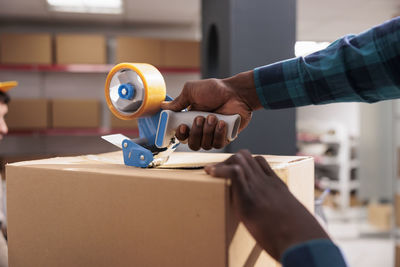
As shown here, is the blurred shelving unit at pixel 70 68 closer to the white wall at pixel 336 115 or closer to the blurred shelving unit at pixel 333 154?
the blurred shelving unit at pixel 333 154

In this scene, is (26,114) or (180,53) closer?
(26,114)

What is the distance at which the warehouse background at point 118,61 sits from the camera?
3.53 m

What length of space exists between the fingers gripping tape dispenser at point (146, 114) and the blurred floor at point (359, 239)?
8.74 ft

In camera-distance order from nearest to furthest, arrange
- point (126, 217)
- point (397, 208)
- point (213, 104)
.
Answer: point (126, 217)
point (213, 104)
point (397, 208)

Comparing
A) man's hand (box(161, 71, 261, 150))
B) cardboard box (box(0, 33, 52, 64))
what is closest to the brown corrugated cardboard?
cardboard box (box(0, 33, 52, 64))

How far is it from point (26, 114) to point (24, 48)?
0.64 meters

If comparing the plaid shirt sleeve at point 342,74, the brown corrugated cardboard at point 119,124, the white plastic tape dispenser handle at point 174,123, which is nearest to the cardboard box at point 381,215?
the brown corrugated cardboard at point 119,124

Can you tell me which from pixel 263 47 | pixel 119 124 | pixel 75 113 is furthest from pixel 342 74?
pixel 75 113

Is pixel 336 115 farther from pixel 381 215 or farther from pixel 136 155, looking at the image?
pixel 136 155

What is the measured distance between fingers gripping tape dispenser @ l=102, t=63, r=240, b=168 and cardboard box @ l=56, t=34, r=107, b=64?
9.97 ft

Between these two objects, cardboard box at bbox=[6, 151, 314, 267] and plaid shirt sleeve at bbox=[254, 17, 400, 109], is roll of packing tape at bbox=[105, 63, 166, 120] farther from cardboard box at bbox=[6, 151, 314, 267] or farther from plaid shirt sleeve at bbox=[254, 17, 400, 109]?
plaid shirt sleeve at bbox=[254, 17, 400, 109]

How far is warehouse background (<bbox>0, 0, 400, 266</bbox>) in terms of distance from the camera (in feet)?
11.6

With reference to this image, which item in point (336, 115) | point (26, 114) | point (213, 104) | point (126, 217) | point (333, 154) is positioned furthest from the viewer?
point (336, 115)

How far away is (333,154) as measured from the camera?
196 inches
